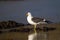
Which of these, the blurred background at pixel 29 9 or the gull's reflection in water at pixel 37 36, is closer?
the gull's reflection in water at pixel 37 36

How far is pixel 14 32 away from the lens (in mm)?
6000

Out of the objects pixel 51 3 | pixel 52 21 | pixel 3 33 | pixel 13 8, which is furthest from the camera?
pixel 51 3

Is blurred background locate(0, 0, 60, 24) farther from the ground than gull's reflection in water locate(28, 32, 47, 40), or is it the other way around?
blurred background locate(0, 0, 60, 24)

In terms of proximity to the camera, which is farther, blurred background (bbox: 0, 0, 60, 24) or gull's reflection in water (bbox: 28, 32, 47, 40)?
blurred background (bbox: 0, 0, 60, 24)

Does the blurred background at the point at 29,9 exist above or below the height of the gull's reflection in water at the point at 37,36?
above

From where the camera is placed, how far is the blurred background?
838cm

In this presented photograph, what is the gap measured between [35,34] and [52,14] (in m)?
3.37

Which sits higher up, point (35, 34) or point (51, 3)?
point (51, 3)

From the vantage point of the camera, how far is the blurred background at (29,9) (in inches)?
330

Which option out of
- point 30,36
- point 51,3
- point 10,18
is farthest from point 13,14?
point 30,36

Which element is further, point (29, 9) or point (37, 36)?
point (29, 9)

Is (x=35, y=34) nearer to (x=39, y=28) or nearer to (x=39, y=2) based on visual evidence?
Answer: (x=39, y=28)

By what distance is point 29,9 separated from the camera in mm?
9609

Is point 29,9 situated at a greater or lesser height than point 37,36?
greater
